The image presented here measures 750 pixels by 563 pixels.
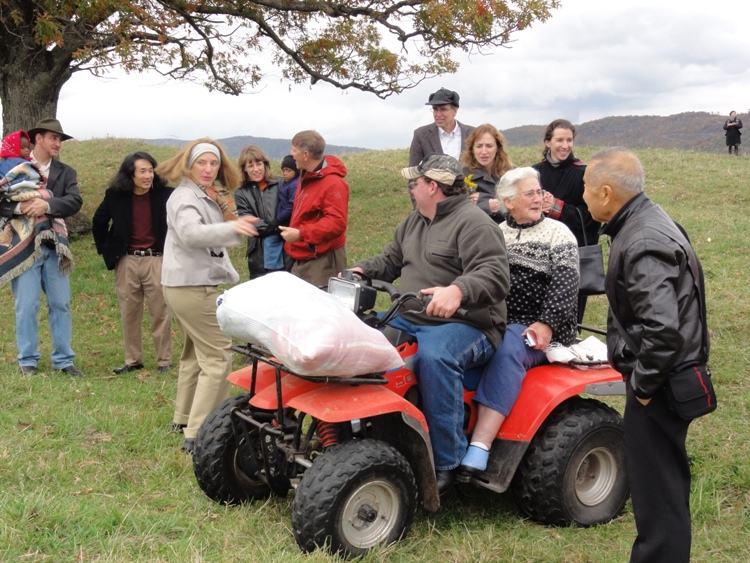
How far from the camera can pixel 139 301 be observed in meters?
7.84

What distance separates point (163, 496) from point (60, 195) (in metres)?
4.13

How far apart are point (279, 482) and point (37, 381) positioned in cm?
355

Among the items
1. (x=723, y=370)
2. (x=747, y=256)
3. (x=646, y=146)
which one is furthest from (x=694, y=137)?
(x=723, y=370)

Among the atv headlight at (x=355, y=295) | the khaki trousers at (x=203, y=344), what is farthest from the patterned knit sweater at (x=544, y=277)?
the khaki trousers at (x=203, y=344)

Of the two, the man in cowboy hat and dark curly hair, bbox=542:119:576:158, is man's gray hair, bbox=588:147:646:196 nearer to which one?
dark curly hair, bbox=542:119:576:158

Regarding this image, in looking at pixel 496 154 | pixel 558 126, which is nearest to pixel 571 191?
pixel 558 126

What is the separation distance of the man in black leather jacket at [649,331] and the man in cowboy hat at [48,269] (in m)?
5.54

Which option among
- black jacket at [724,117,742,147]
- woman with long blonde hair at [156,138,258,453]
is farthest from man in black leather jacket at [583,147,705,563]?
black jacket at [724,117,742,147]

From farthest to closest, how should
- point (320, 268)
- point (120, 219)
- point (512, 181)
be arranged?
point (120, 219)
point (320, 268)
point (512, 181)

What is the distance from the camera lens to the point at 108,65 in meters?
12.3

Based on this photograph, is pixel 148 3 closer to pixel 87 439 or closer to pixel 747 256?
pixel 87 439

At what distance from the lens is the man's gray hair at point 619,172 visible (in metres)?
3.39

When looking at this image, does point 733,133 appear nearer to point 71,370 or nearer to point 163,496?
point 71,370

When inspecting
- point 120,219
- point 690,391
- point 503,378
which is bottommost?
point 503,378
